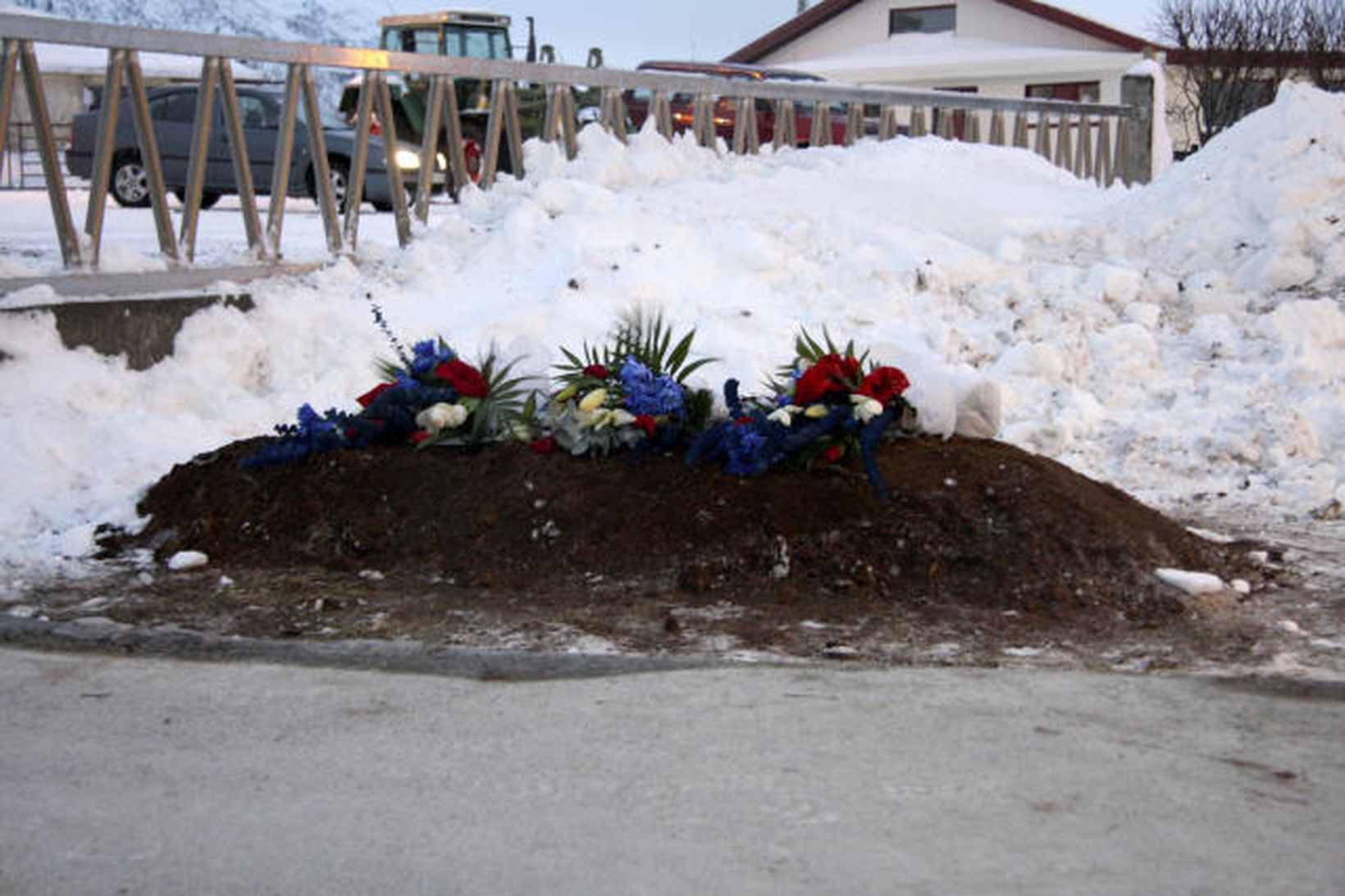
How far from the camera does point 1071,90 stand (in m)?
38.0

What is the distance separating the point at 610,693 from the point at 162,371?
4.45 m

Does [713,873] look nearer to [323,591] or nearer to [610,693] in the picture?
[610,693]

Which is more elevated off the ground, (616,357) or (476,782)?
(616,357)

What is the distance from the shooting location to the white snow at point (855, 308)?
22.6 ft

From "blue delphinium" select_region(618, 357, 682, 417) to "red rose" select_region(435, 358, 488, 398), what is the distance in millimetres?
639

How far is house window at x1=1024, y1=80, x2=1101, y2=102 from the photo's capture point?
3741 cm

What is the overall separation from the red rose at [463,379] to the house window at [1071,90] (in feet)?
111

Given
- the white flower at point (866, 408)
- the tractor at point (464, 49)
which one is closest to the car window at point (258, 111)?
the tractor at point (464, 49)

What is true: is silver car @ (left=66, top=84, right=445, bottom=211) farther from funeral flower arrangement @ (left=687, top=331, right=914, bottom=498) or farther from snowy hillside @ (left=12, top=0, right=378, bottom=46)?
snowy hillside @ (left=12, top=0, right=378, bottom=46)

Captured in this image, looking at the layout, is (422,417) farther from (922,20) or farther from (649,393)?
(922,20)

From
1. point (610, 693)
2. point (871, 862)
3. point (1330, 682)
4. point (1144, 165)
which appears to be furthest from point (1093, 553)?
point (1144, 165)

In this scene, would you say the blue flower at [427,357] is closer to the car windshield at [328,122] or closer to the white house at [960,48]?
the car windshield at [328,122]

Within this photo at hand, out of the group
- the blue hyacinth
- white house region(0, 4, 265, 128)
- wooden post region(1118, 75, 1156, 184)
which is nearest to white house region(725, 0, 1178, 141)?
white house region(0, 4, 265, 128)

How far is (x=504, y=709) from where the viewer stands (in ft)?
13.0
